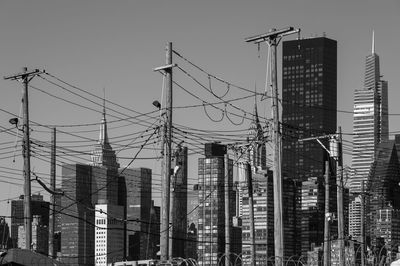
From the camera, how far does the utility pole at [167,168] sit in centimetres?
4540

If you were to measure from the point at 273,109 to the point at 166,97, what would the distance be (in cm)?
518

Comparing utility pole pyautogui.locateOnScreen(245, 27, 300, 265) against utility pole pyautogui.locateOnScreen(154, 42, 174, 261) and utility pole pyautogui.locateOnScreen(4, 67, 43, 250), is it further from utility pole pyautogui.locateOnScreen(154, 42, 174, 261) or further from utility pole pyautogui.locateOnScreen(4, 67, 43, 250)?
utility pole pyautogui.locateOnScreen(4, 67, 43, 250)

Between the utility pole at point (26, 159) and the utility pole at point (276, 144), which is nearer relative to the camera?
the utility pole at point (276, 144)

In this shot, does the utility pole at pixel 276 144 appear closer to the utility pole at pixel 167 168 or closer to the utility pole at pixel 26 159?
the utility pole at pixel 167 168

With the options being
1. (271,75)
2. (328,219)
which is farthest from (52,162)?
(271,75)

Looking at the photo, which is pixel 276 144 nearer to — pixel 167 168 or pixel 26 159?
pixel 167 168

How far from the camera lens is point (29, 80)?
55281mm

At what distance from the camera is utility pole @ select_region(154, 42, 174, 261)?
45400 mm

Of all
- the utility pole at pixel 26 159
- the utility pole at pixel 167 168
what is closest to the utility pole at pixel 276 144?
the utility pole at pixel 167 168

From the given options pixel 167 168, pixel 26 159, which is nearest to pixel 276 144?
pixel 167 168

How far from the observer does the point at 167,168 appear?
46406mm

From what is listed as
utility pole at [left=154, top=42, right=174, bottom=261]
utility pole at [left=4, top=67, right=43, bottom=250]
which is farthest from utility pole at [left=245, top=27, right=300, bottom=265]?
utility pole at [left=4, top=67, right=43, bottom=250]

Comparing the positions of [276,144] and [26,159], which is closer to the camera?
[276,144]

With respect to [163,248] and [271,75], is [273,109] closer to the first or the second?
[271,75]
